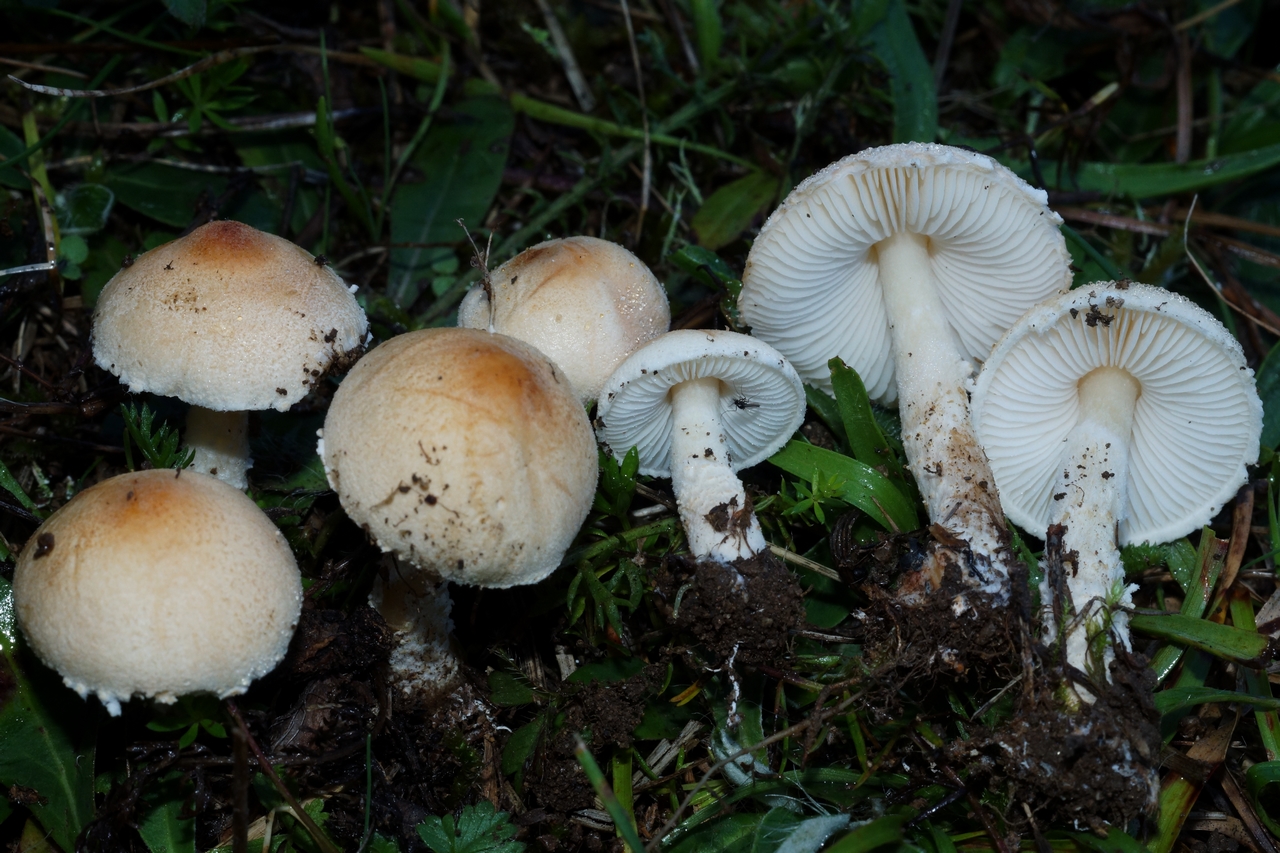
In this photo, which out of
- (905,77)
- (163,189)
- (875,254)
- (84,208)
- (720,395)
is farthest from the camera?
(905,77)

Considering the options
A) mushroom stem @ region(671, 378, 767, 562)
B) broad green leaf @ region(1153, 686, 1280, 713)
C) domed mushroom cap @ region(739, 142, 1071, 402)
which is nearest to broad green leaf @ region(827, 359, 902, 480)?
domed mushroom cap @ region(739, 142, 1071, 402)

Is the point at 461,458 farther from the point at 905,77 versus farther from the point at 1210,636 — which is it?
the point at 905,77

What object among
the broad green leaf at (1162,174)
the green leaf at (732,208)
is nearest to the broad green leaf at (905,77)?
the broad green leaf at (1162,174)

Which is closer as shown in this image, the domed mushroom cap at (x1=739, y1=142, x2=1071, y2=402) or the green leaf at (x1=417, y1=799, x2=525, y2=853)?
the green leaf at (x1=417, y1=799, x2=525, y2=853)

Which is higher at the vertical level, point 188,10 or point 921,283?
point 921,283

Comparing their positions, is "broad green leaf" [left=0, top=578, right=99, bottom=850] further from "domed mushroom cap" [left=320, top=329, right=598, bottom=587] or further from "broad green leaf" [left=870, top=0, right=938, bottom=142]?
"broad green leaf" [left=870, top=0, right=938, bottom=142]

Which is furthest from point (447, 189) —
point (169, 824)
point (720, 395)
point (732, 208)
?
point (169, 824)
